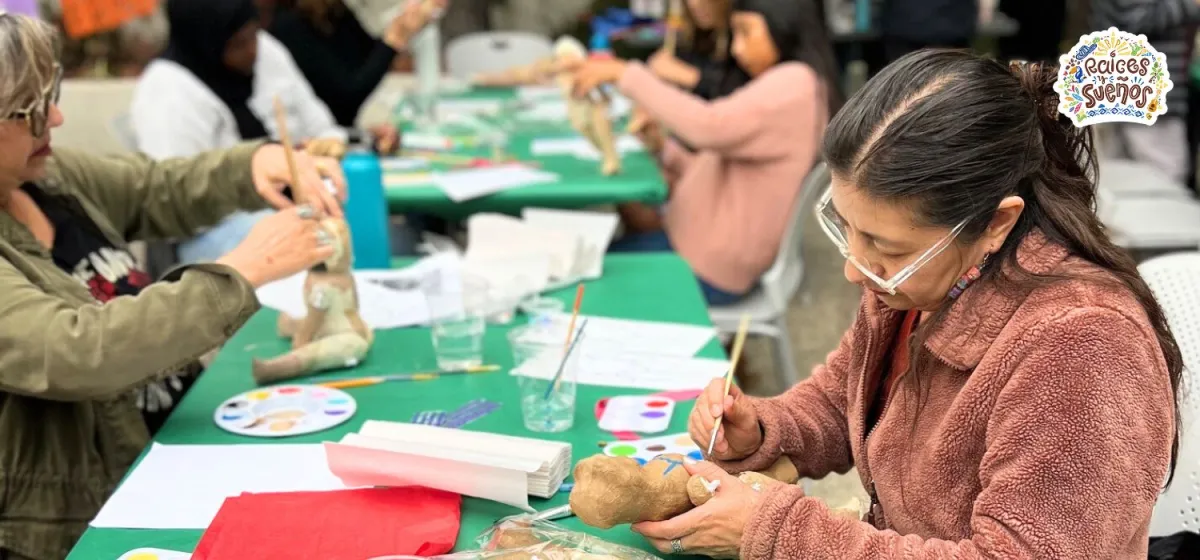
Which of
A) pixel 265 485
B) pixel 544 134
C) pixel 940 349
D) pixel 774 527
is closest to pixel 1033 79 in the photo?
pixel 940 349

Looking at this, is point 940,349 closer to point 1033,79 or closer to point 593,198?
point 1033,79

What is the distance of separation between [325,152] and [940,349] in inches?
52.4

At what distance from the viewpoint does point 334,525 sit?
50.0 inches

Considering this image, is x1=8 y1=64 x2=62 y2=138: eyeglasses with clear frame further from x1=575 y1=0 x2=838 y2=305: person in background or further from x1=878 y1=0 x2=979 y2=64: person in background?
x1=878 y1=0 x2=979 y2=64: person in background

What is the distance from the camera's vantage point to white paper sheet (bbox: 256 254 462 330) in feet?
6.67

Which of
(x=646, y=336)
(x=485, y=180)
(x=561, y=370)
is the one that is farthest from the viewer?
(x=485, y=180)

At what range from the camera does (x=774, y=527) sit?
1096mm

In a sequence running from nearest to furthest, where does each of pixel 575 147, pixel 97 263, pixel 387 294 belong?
pixel 97 263
pixel 387 294
pixel 575 147

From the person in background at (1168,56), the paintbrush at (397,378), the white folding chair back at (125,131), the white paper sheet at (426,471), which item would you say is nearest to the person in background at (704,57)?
the person in background at (1168,56)

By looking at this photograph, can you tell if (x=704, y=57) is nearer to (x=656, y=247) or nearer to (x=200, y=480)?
(x=656, y=247)

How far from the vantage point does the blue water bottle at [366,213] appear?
235cm

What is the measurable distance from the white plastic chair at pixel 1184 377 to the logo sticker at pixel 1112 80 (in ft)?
1.48

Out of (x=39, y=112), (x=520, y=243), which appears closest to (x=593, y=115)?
(x=520, y=243)

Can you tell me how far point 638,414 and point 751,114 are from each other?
159 cm
